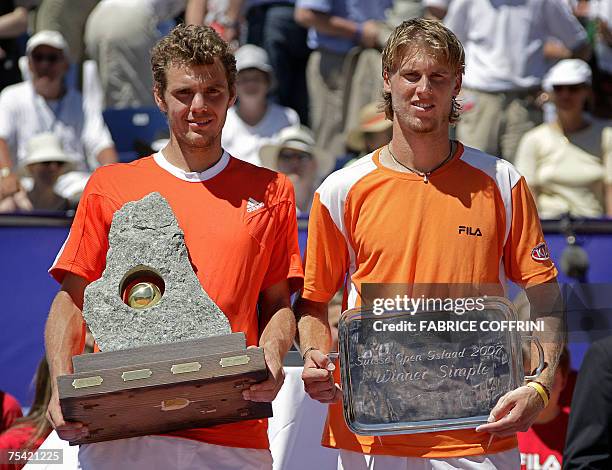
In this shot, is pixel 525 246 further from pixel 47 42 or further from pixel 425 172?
pixel 47 42

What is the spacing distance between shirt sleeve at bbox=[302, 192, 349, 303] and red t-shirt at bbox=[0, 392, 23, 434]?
6.78 ft

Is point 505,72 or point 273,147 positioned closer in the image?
point 273,147

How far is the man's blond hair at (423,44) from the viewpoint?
3.86 metres

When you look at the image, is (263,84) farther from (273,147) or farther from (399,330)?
(399,330)

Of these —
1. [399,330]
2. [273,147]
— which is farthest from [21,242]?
[399,330]

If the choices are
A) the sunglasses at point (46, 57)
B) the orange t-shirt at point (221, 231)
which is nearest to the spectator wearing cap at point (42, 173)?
the sunglasses at point (46, 57)

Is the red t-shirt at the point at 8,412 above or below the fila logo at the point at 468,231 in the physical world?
below

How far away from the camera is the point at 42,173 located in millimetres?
7891

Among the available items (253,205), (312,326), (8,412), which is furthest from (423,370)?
(8,412)

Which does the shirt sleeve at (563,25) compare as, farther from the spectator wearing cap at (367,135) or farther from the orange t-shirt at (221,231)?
the orange t-shirt at (221,231)

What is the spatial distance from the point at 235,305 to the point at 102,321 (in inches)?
17.9

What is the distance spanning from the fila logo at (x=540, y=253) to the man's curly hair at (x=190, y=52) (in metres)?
1.16

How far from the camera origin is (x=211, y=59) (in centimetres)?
397

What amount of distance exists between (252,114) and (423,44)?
4718 millimetres
